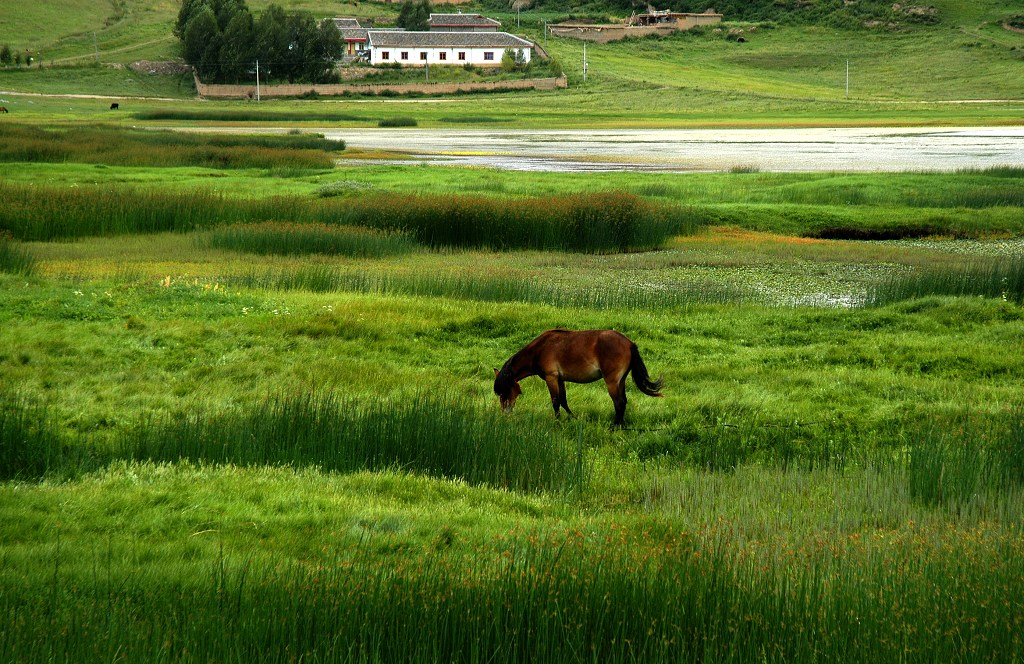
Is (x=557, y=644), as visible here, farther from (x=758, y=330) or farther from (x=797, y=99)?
(x=797, y=99)

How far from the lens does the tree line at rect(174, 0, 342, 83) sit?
339ft

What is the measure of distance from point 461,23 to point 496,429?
132442 mm

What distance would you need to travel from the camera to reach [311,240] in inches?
923

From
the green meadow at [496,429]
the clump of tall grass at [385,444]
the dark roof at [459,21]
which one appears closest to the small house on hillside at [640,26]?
the dark roof at [459,21]

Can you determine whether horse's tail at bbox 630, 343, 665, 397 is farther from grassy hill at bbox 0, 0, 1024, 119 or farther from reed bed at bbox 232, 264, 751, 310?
grassy hill at bbox 0, 0, 1024, 119

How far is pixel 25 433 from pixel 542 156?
44.9m

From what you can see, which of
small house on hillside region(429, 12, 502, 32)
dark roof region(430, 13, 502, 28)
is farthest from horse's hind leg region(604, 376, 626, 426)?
dark roof region(430, 13, 502, 28)

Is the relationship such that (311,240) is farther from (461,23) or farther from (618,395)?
(461,23)

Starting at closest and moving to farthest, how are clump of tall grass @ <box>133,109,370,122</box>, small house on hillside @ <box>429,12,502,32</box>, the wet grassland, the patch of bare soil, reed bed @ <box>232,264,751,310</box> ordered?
1. the wet grassland
2. reed bed @ <box>232,264,751,310</box>
3. clump of tall grass @ <box>133,109,370,122</box>
4. the patch of bare soil
5. small house on hillside @ <box>429,12,502,32</box>

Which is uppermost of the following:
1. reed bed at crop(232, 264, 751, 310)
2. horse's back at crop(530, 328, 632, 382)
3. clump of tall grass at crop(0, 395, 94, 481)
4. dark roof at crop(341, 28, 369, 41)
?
dark roof at crop(341, 28, 369, 41)

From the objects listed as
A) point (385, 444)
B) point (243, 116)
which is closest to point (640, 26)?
point (243, 116)

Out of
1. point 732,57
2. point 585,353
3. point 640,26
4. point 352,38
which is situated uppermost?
point 640,26

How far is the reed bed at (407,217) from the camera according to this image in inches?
998

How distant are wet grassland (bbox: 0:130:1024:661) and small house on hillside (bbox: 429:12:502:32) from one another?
4546 inches
